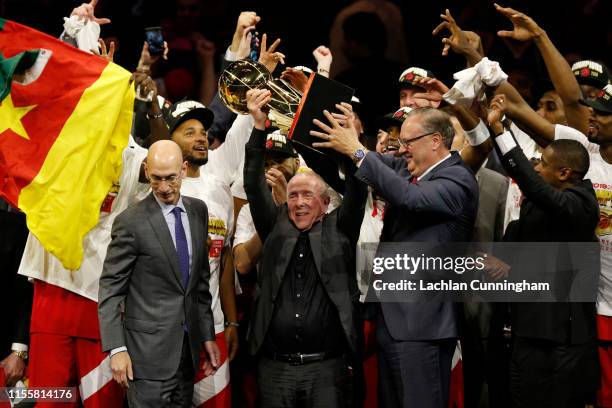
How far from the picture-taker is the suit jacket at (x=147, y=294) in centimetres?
418

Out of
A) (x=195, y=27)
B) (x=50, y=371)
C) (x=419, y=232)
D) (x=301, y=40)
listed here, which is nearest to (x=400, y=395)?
(x=419, y=232)

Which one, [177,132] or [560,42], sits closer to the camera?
[177,132]

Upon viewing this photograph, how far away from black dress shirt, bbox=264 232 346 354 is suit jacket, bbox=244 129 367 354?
4 cm

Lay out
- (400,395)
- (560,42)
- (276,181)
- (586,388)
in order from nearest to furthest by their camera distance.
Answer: (400,395)
(586,388)
(276,181)
(560,42)

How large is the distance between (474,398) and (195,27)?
4038mm

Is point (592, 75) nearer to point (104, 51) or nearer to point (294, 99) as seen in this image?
point (294, 99)

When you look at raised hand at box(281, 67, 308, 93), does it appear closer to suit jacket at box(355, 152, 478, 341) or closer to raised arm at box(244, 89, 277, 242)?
raised arm at box(244, 89, 277, 242)

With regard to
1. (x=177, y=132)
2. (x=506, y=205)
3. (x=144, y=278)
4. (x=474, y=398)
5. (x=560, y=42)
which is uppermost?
(x=560, y=42)

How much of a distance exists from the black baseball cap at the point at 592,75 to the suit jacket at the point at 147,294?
2.58 meters

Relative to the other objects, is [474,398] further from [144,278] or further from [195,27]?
[195,27]

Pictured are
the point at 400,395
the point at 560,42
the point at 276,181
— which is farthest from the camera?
the point at 560,42

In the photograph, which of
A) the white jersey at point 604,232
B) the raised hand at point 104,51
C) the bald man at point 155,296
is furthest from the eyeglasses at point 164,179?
the white jersey at point 604,232

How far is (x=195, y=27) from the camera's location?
7734 mm

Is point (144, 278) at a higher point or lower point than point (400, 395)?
higher
